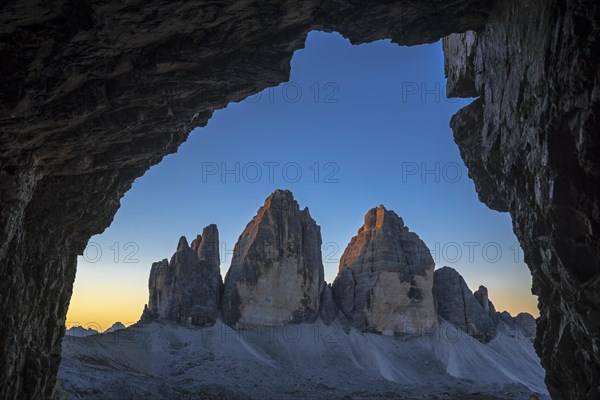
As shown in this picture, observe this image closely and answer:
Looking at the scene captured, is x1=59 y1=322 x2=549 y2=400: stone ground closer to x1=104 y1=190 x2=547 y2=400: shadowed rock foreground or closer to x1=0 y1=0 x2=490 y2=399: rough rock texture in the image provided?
x1=104 y1=190 x2=547 y2=400: shadowed rock foreground

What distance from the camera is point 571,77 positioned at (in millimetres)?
7797

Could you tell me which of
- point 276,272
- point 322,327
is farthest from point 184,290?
point 322,327

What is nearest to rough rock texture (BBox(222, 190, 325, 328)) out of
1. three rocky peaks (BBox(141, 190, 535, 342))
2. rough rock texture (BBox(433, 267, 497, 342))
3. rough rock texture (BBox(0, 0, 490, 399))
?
three rocky peaks (BBox(141, 190, 535, 342))

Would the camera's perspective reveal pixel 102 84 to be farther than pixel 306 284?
No

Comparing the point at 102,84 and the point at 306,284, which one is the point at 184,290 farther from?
the point at 102,84

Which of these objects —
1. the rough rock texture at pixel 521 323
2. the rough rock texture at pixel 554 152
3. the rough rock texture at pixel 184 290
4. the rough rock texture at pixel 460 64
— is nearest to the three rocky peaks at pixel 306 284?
the rough rock texture at pixel 184 290

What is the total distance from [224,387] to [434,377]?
122 feet

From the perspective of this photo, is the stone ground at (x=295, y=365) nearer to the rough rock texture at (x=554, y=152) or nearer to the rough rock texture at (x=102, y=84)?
the rough rock texture at (x=102, y=84)

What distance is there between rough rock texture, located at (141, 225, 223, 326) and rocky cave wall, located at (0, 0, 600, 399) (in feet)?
185

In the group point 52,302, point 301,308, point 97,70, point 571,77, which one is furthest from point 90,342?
point 571,77

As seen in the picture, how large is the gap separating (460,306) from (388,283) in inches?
671

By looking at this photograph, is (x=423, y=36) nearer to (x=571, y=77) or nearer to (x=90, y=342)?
(x=571, y=77)

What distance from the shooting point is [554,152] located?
28.9 ft

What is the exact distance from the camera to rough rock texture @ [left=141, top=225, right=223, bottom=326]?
230 ft
